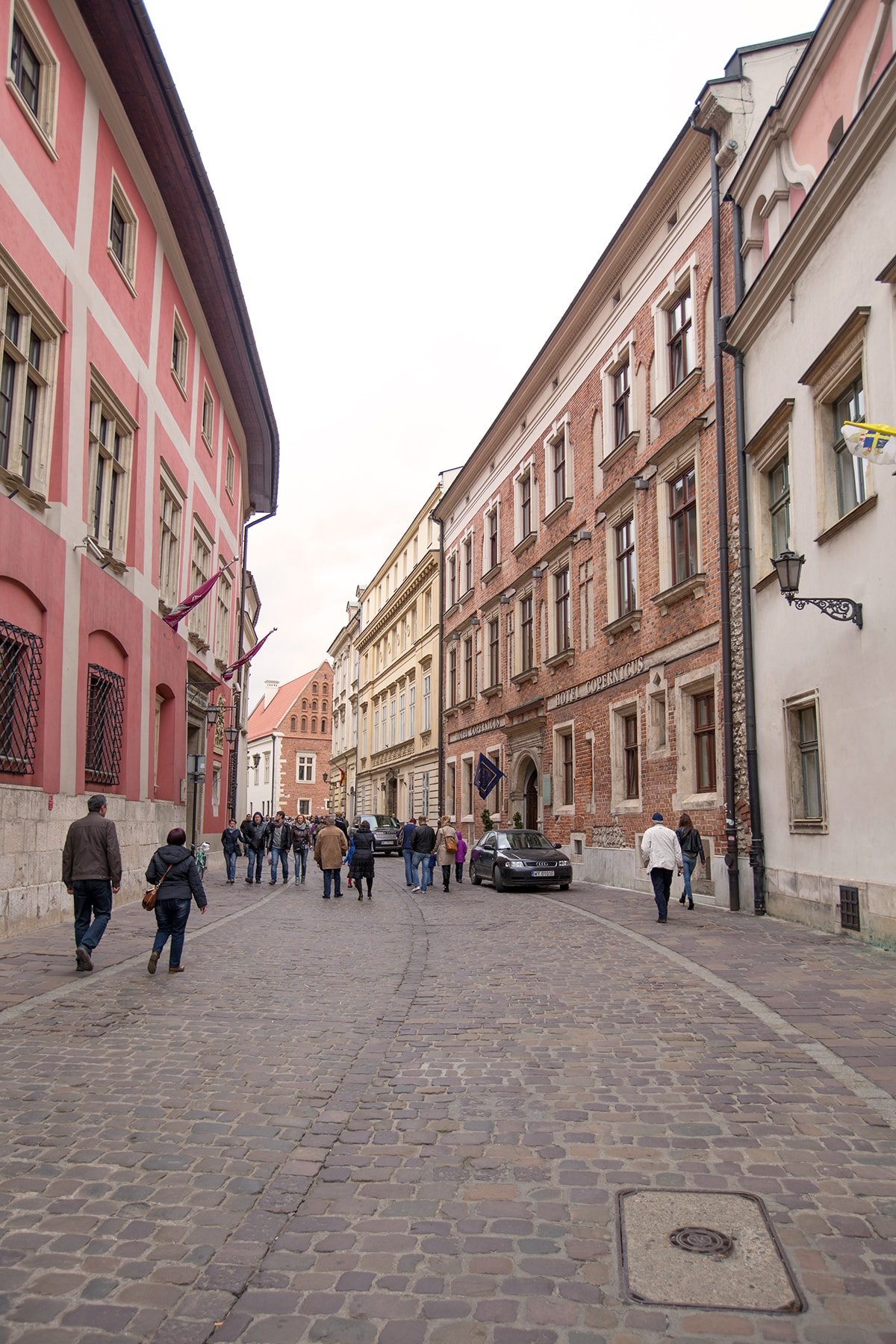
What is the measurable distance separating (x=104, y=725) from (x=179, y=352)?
Result: 9.89 meters

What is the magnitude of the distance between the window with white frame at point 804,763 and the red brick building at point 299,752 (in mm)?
75534

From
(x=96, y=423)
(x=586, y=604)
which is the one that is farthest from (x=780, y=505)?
(x=96, y=423)

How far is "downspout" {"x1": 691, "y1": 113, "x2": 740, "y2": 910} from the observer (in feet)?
53.9

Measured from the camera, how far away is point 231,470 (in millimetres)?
30516

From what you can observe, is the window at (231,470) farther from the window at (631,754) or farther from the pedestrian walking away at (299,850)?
the window at (631,754)

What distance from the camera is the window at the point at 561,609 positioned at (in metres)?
27.4

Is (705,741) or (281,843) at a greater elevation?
(705,741)

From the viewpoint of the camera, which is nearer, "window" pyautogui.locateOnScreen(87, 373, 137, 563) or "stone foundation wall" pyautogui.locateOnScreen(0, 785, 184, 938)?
"stone foundation wall" pyautogui.locateOnScreen(0, 785, 184, 938)

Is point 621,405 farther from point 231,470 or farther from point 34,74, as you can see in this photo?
point 34,74

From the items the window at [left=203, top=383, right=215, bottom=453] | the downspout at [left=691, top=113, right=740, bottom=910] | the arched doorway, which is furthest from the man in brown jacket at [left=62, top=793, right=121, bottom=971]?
the arched doorway

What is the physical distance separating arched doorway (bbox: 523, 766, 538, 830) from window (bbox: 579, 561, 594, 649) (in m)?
5.70

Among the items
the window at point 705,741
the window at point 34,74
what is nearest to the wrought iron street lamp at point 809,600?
the window at point 705,741

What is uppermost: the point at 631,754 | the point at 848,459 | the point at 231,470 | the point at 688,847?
the point at 231,470

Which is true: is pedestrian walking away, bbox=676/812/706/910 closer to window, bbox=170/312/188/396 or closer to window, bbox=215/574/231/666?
window, bbox=170/312/188/396
